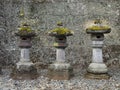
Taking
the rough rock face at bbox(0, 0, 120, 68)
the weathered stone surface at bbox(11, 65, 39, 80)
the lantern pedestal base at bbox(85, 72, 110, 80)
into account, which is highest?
the rough rock face at bbox(0, 0, 120, 68)

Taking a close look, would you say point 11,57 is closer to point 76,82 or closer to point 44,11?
point 44,11

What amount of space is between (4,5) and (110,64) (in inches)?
141

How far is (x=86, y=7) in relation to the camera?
34.8 ft

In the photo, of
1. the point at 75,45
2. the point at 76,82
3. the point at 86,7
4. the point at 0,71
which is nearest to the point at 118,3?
the point at 86,7

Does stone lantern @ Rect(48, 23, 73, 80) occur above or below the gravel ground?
above

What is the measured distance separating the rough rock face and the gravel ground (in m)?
1.48

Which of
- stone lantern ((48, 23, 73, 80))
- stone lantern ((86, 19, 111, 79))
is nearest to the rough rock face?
stone lantern ((86, 19, 111, 79))

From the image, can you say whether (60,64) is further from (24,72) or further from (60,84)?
(24,72)

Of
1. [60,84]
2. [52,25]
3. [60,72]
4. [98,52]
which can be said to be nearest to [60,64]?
[60,72]

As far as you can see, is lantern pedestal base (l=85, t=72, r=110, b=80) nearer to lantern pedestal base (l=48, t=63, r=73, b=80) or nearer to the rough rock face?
lantern pedestal base (l=48, t=63, r=73, b=80)

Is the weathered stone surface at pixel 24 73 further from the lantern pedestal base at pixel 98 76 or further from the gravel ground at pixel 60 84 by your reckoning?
the lantern pedestal base at pixel 98 76

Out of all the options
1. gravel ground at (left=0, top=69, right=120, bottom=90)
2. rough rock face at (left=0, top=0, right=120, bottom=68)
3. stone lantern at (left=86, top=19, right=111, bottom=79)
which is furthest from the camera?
rough rock face at (left=0, top=0, right=120, bottom=68)

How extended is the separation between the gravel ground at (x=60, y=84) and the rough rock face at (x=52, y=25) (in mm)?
1483

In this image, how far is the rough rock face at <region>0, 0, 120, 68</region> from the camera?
1053 cm
